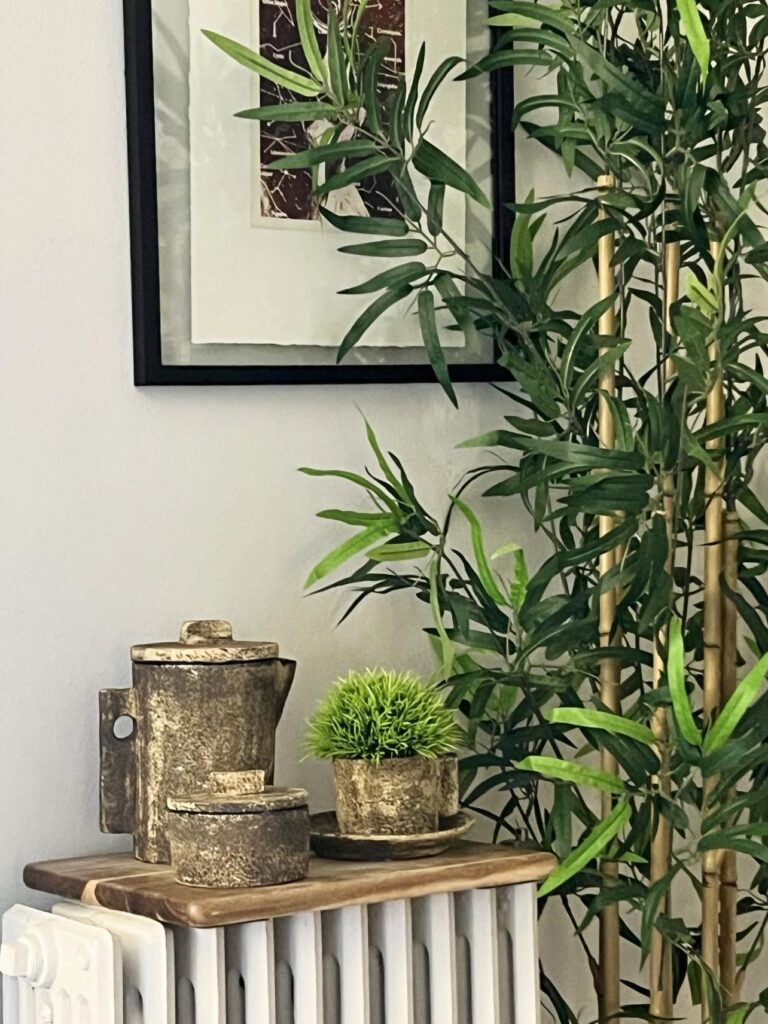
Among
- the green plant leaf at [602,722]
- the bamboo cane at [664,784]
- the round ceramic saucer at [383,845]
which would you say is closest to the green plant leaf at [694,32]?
the bamboo cane at [664,784]

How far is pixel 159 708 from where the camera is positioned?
4.50ft

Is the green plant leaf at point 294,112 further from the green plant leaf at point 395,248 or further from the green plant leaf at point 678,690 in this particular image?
the green plant leaf at point 678,690

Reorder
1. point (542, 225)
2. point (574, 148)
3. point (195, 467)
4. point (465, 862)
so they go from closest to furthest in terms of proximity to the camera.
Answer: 1. point (465, 862)
2. point (195, 467)
3. point (574, 148)
4. point (542, 225)

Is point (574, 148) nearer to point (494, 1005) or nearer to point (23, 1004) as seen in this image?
Answer: point (494, 1005)

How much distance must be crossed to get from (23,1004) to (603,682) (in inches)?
24.0

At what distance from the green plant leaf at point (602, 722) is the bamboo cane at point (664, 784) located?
3 centimetres

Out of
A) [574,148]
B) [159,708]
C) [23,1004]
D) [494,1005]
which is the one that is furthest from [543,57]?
[23,1004]

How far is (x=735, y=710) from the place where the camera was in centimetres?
138

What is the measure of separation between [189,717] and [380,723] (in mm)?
158

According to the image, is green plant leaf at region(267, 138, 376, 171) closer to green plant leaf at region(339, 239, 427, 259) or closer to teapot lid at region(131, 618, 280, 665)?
green plant leaf at region(339, 239, 427, 259)

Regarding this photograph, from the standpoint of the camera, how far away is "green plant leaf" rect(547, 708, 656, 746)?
4.51 feet

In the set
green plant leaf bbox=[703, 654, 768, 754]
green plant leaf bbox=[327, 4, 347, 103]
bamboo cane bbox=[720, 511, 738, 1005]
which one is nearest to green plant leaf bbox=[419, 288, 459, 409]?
green plant leaf bbox=[327, 4, 347, 103]

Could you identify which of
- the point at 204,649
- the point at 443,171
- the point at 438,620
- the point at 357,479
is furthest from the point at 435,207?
the point at 204,649

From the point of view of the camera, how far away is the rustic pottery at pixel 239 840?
4.07ft
